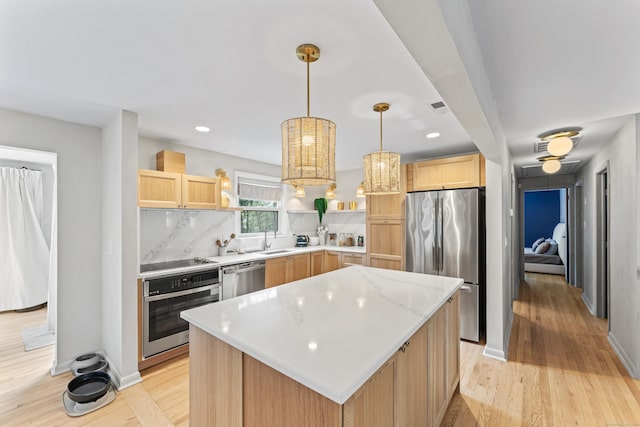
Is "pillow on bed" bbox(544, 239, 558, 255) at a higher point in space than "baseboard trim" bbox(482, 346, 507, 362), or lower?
higher

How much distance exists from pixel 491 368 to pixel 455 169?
2.23 meters

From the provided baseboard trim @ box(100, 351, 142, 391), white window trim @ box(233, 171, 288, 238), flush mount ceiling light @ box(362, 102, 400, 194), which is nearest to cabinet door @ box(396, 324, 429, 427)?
flush mount ceiling light @ box(362, 102, 400, 194)

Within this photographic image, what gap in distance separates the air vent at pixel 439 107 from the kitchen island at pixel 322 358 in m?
1.46

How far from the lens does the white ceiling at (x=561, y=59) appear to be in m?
1.27

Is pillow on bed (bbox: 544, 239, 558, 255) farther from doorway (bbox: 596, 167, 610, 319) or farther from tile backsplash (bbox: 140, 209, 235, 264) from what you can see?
tile backsplash (bbox: 140, 209, 235, 264)

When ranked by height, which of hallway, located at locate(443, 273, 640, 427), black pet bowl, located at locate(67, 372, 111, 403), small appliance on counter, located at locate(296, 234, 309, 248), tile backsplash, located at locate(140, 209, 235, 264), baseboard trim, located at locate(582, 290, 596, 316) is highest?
tile backsplash, located at locate(140, 209, 235, 264)

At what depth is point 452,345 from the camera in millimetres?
2188

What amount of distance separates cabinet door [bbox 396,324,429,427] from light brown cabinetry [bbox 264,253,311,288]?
8.42 ft

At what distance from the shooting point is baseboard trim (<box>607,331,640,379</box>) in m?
2.47

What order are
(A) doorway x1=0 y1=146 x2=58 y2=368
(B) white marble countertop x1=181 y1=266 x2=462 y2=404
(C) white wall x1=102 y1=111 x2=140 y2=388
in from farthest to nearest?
(A) doorway x1=0 y1=146 x2=58 y2=368 → (C) white wall x1=102 y1=111 x2=140 y2=388 → (B) white marble countertop x1=181 y1=266 x2=462 y2=404

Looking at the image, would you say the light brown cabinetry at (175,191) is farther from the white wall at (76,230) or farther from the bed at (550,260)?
the bed at (550,260)

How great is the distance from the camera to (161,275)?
9.05 ft

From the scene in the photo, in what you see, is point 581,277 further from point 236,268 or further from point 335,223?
point 236,268

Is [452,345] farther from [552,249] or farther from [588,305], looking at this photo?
[552,249]
